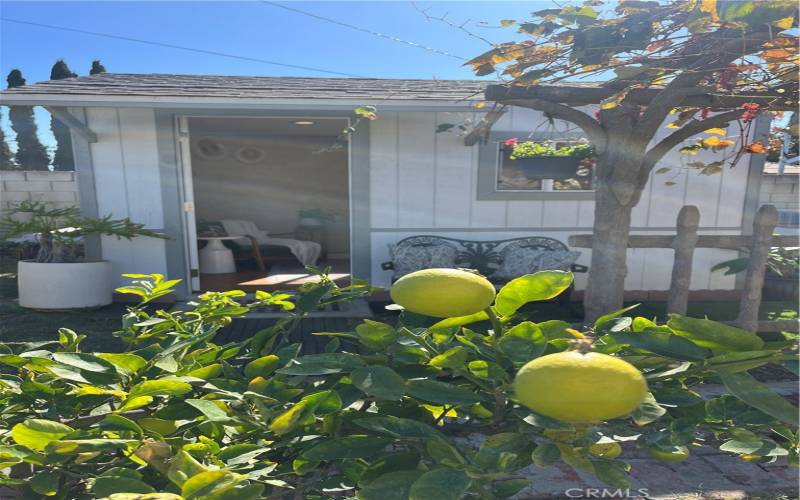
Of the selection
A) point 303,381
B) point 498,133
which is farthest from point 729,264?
point 303,381

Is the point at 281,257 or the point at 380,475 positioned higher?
the point at 380,475

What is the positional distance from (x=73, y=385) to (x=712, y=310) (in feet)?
22.1

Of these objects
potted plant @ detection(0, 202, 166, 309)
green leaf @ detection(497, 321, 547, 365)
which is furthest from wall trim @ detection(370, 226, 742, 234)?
green leaf @ detection(497, 321, 547, 365)

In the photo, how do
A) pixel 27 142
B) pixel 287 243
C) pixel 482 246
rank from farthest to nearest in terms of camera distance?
1. pixel 27 142
2. pixel 287 243
3. pixel 482 246

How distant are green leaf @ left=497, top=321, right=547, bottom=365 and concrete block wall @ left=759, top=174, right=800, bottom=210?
7.97 metres

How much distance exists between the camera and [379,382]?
0.56 metres

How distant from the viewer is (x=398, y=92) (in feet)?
18.1

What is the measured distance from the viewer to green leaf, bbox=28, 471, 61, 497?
20.2 inches

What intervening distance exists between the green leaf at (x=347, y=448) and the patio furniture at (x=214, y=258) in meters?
7.53

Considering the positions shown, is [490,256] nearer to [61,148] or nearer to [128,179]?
[128,179]

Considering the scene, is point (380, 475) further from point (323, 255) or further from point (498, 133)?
point (323, 255)

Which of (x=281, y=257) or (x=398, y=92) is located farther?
(x=281, y=257)

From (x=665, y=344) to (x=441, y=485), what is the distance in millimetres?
329

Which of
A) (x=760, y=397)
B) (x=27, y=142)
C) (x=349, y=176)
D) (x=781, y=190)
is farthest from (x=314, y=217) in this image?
(x=27, y=142)
